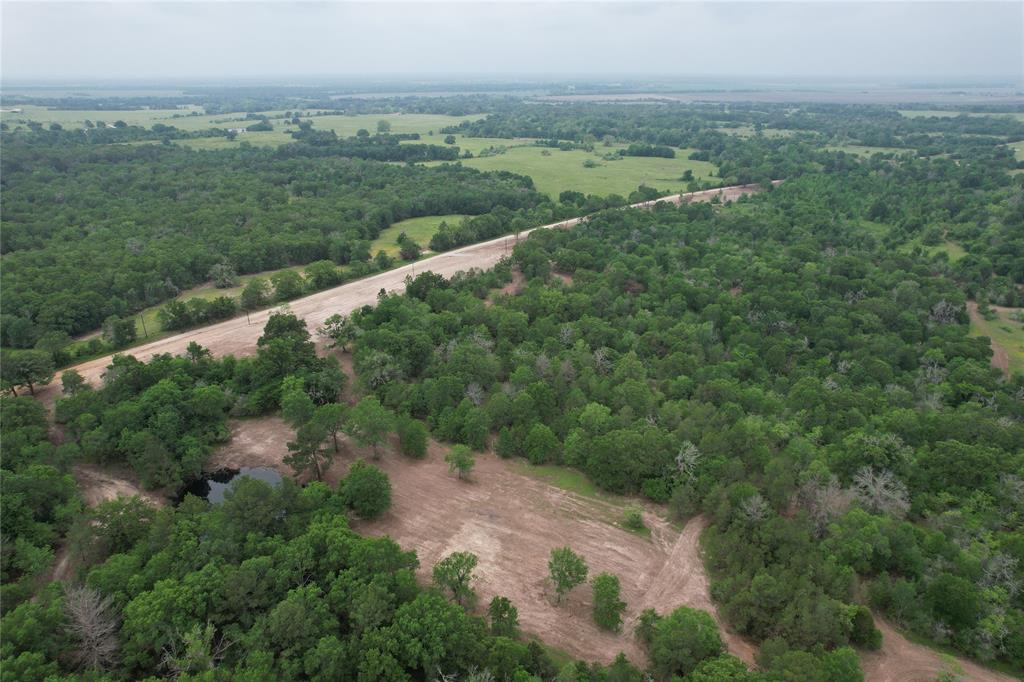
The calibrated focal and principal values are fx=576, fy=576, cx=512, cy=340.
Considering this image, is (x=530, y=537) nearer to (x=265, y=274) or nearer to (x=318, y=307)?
(x=318, y=307)

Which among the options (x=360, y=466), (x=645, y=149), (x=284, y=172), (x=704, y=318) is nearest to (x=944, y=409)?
(x=704, y=318)

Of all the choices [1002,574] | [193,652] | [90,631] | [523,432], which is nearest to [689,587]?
[523,432]

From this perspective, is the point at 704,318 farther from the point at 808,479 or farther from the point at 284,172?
the point at 284,172

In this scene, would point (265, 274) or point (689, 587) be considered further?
point (265, 274)

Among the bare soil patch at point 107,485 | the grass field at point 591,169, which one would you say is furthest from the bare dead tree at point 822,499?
the grass field at point 591,169

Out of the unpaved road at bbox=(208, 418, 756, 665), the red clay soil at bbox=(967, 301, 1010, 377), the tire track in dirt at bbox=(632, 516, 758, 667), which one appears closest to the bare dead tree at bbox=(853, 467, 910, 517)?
the unpaved road at bbox=(208, 418, 756, 665)

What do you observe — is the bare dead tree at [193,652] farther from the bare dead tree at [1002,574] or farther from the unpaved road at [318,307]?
the bare dead tree at [1002,574]
